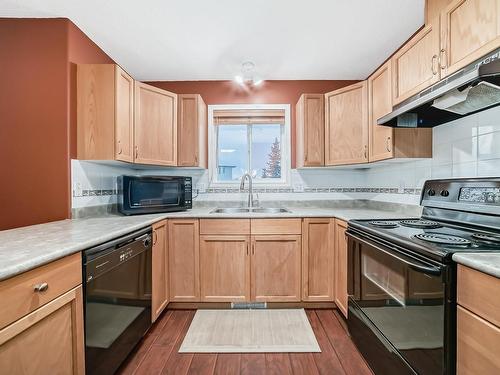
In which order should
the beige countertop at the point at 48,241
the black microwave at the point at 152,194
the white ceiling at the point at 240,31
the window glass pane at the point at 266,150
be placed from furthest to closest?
the window glass pane at the point at 266,150 → the black microwave at the point at 152,194 → the white ceiling at the point at 240,31 → the beige countertop at the point at 48,241

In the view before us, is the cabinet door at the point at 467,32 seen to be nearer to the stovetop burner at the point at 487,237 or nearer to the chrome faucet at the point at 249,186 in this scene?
the stovetop burner at the point at 487,237

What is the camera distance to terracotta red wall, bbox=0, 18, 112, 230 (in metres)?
1.81

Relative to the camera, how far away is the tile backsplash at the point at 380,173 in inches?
58.2

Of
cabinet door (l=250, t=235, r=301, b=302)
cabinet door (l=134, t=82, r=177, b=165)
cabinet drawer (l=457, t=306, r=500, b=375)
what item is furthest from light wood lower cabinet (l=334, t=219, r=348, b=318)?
cabinet door (l=134, t=82, r=177, b=165)

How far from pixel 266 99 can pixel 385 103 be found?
1.37 meters

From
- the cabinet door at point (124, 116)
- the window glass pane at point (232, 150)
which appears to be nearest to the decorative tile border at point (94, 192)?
the cabinet door at point (124, 116)

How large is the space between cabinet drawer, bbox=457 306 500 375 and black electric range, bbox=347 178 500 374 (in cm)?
3

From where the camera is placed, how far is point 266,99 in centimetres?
295

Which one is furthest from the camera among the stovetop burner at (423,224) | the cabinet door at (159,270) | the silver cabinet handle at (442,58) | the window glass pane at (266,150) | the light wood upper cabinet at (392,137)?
the window glass pane at (266,150)

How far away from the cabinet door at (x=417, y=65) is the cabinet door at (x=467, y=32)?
0.06 meters

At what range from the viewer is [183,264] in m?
2.27

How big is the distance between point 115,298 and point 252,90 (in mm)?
2465

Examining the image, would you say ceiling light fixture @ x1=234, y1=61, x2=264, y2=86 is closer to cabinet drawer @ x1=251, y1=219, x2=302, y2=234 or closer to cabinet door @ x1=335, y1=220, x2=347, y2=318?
cabinet drawer @ x1=251, y1=219, x2=302, y2=234

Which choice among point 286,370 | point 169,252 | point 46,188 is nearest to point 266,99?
point 169,252
